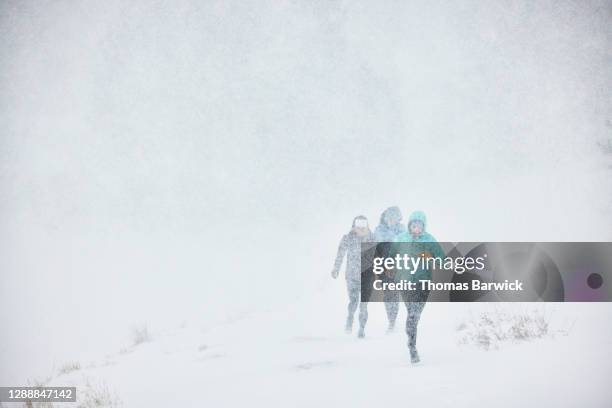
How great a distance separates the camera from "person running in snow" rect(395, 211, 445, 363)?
5.48 m

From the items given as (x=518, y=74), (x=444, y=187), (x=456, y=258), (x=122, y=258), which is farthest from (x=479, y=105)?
(x=456, y=258)

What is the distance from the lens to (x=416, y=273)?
556 centimetres

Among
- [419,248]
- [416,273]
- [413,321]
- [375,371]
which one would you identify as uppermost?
[419,248]

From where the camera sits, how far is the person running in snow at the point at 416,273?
18.0 feet

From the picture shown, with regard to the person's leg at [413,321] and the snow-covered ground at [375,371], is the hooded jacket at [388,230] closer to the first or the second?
the snow-covered ground at [375,371]

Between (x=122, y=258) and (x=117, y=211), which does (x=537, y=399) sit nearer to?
(x=122, y=258)

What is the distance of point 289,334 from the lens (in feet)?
29.8

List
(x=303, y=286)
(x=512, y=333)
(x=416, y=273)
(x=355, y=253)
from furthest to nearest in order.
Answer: (x=303, y=286) < (x=355, y=253) < (x=512, y=333) < (x=416, y=273)

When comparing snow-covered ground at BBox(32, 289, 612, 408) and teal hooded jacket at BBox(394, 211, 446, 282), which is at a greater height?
teal hooded jacket at BBox(394, 211, 446, 282)

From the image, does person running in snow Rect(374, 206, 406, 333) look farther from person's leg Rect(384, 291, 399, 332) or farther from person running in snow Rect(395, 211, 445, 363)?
person running in snow Rect(395, 211, 445, 363)

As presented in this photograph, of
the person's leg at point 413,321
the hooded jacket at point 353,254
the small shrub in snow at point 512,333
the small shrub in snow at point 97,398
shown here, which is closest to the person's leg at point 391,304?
the hooded jacket at point 353,254

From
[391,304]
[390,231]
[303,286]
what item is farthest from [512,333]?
[303,286]

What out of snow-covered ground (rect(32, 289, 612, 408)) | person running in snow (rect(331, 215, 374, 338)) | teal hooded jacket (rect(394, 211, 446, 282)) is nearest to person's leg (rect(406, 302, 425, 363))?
snow-covered ground (rect(32, 289, 612, 408))

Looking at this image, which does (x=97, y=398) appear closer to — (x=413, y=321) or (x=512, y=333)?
(x=413, y=321)
